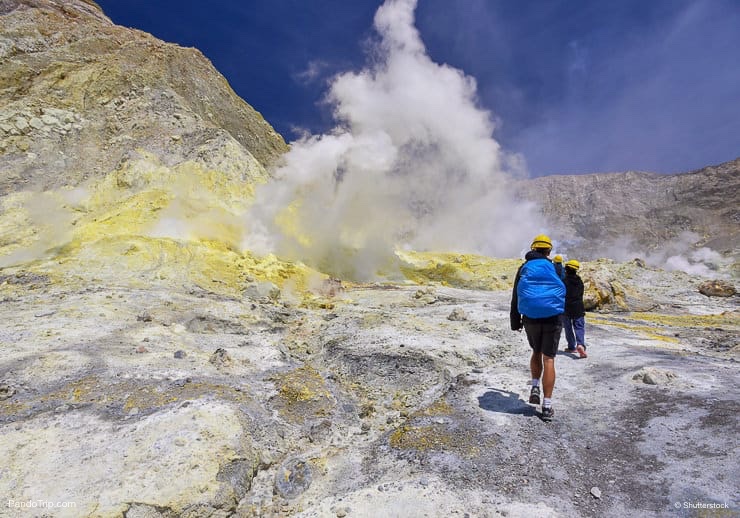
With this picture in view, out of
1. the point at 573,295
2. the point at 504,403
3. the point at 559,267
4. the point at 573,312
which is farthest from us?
the point at 573,295

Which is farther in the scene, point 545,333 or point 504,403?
point 504,403

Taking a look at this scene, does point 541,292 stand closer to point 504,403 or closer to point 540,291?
point 540,291

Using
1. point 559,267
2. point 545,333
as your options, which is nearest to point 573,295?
point 559,267

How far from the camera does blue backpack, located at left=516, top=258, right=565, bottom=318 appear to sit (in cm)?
421

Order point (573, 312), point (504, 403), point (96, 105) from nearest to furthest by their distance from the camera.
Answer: point (504, 403), point (573, 312), point (96, 105)

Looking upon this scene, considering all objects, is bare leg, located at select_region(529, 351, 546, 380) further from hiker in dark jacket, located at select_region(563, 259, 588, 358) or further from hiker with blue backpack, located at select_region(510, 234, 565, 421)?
hiker in dark jacket, located at select_region(563, 259, 588, 358)

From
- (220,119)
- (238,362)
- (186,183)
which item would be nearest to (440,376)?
(238,362)

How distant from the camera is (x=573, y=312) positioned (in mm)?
7090

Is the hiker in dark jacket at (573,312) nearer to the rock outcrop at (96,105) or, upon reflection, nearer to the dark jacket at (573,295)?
the dark jacket at (573,295)

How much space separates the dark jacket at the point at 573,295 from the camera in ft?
23.2

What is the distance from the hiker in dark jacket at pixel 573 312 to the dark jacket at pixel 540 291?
3117 millimetres

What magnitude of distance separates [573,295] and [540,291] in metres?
3.52

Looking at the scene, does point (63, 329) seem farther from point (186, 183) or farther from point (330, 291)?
point (186, 183)

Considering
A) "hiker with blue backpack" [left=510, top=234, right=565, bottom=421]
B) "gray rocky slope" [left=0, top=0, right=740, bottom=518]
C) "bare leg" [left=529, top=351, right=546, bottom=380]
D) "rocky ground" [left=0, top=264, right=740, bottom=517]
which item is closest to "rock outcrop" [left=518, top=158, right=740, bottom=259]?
"gray rocky slope" [left=0, top=0, right=740, bottom=518]
